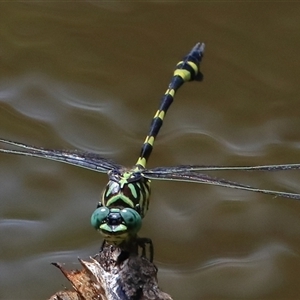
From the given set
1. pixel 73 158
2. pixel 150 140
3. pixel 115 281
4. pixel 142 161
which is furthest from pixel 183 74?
pixel 115 281

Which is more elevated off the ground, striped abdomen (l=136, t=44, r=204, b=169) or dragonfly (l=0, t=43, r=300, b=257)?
striped abdomen (l=136, t=44, r=204, b=169)

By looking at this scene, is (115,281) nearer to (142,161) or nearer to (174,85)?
(142,161)

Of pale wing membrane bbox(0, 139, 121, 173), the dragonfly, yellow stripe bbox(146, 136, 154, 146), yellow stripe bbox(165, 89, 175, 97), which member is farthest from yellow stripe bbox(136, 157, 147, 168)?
yellow stripe bbox(165, 89, 175, 97)

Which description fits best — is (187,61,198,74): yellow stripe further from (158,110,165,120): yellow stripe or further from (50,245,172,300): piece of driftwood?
(50,245,172,300): piece of driftwood

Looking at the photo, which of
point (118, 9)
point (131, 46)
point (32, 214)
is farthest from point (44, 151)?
point (118, 9)

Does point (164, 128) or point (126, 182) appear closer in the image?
point (126, 182)

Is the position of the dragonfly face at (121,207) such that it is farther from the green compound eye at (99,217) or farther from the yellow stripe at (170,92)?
the yellow stripe at (170,92)
